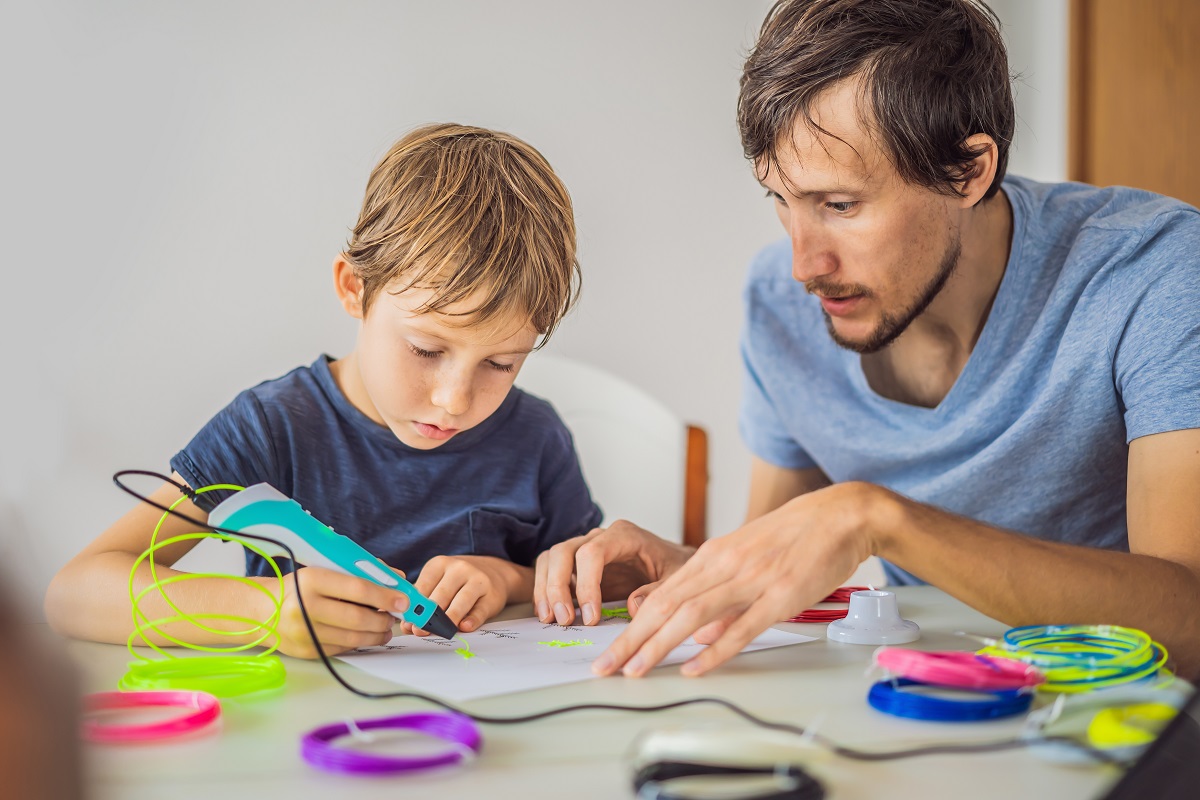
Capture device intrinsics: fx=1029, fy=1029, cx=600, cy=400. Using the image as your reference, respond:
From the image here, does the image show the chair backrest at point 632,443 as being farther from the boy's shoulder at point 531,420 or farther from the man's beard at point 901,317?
the man's beard at point 901,317

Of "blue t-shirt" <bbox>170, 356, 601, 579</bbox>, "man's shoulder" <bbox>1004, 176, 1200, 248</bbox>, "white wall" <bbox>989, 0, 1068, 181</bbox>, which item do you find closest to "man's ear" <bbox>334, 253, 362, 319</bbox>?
"blue t-shirt" <bbox>170, 356, 601, 579</bbox>

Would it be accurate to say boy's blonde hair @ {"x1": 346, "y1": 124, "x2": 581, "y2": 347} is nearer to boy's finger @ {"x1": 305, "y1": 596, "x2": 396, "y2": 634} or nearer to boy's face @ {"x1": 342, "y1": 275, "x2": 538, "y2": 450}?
boy's face @ {"x1": 342, "y1": 275, "x2": 538, "y2": 450}

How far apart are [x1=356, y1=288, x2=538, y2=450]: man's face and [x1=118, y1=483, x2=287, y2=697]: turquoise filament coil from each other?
24 cm

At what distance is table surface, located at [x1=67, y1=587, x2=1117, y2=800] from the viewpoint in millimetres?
482

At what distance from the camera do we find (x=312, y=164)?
1.81 metres


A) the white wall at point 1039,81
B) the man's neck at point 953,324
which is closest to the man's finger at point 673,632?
the man's neck at point 953,324

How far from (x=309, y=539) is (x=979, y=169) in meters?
0.84

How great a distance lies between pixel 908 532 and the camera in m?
0.77

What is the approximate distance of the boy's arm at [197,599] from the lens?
2.37ft

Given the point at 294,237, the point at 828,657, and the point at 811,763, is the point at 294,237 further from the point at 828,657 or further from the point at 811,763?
the point at 811,763

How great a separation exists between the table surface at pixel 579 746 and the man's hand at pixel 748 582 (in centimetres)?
2

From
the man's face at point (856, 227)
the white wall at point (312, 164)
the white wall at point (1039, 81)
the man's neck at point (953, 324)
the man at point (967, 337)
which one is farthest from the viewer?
the white wall at point (1039, 81)

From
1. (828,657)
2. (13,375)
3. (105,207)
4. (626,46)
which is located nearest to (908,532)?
(828,657)

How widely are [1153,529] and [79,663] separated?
3.06 feet
